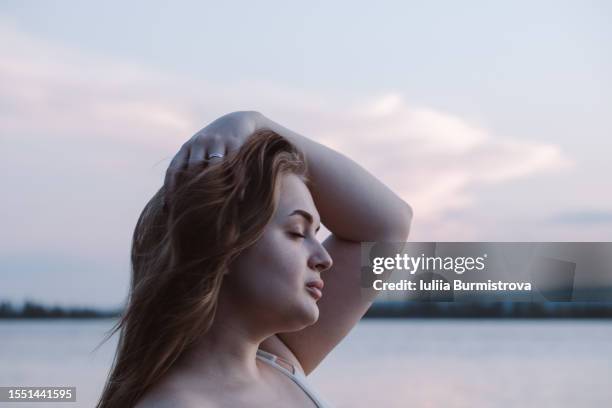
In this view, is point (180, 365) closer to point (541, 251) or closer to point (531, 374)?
point (541, 251)

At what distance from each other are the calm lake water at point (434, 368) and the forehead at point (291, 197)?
3.09 m

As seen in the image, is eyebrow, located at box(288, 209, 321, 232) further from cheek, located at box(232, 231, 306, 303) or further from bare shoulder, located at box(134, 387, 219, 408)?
bare shoulder, located at box(134, 387, 219, 408)

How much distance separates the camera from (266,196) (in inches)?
54.7

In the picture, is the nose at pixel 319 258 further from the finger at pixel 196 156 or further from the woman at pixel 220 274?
the finger at pixel 196 156

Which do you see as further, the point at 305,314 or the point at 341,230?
the point at 341,230

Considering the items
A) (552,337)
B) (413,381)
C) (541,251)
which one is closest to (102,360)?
(413,381)

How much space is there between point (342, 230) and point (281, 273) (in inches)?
14.4

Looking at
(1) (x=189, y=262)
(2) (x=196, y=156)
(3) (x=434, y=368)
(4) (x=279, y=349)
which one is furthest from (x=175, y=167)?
(3) (x=434, y=368)

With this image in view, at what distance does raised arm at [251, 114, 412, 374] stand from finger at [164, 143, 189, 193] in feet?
0.82

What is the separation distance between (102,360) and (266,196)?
12256 millimetres

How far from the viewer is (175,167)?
143cm

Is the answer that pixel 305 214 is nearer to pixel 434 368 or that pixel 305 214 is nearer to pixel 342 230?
pixel 342 230

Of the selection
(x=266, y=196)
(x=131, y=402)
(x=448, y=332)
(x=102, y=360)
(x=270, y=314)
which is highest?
(x=266, y=196)

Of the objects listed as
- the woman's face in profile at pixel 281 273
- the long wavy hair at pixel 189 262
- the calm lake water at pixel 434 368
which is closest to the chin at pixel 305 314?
the woman's face in profile at pixel 281 273
